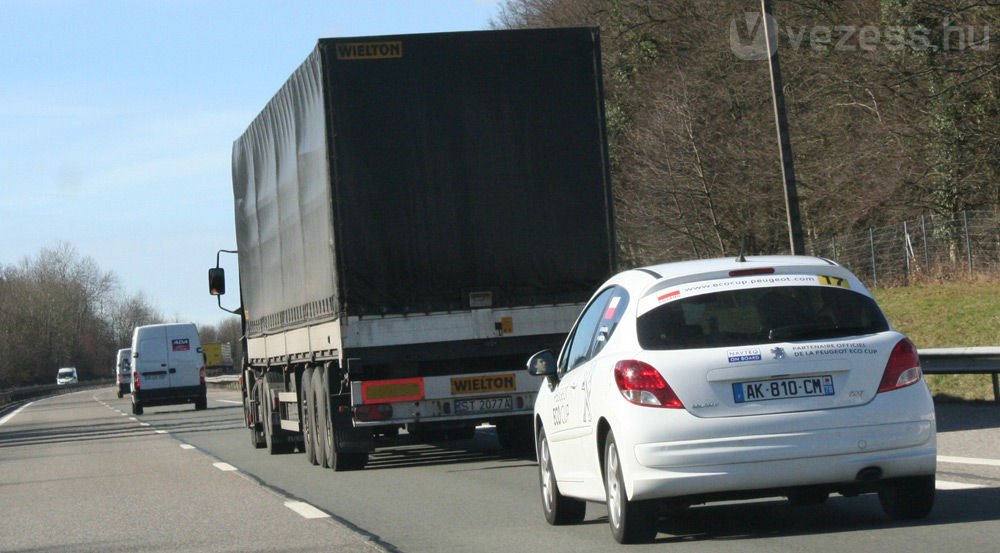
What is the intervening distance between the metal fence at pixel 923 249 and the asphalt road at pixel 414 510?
54.9ft

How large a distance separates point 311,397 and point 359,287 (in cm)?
212

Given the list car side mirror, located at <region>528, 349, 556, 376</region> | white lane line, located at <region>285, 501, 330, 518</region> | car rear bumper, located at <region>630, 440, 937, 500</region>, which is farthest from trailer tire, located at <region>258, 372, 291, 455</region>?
car rear bumper, located at <region>630, 440, 937, 500</region>

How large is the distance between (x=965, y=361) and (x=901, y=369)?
11.0 m

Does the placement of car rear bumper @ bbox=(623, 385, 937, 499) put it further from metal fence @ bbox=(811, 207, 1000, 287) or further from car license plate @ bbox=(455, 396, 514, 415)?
metal fence @ bbox=(811, 207, 1000, 287)

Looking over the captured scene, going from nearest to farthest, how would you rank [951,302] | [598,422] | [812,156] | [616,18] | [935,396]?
1. [598,422]
2. [935,396]
3. [951,302]
4. [812,156]
5. [616,18]

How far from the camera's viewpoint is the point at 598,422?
27.7 feet

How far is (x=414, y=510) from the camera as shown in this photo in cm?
1122

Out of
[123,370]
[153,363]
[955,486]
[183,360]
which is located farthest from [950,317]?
[123,370]

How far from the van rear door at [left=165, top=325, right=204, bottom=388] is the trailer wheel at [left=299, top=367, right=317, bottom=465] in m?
27.0

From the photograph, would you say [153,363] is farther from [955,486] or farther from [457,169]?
[955,486]

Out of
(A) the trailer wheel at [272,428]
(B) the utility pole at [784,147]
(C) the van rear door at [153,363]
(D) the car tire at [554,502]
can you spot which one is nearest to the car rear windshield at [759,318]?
(D) the car tire at [554,502]

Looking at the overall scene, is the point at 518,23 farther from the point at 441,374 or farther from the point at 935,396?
the point at 441,374

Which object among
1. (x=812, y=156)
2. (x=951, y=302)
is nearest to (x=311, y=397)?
(x=951, y=302)

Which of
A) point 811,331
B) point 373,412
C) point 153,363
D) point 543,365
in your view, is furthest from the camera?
point 153,363
